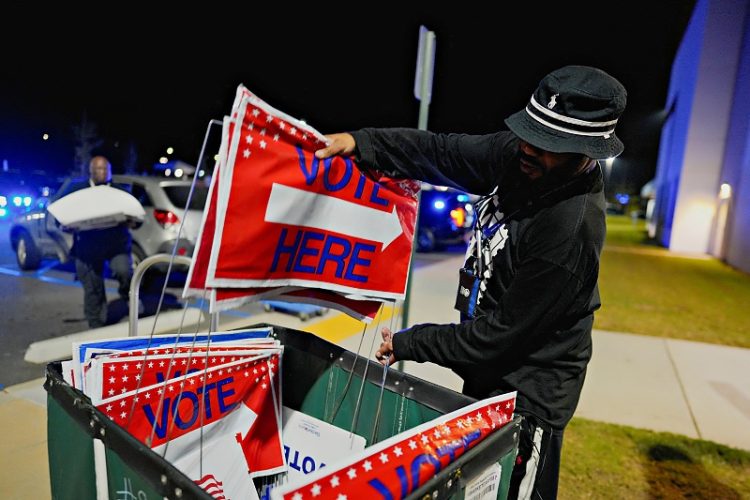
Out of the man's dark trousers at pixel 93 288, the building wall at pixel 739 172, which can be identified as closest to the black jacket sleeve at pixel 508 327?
the man's dark trousers at pixel 93 288

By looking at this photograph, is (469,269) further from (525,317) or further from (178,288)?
(178,288)

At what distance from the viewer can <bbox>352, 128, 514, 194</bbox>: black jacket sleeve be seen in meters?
2.07

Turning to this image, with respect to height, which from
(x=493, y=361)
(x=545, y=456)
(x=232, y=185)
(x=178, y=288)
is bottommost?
(x=178, y=288)

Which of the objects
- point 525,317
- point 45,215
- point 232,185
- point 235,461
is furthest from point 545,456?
point 45,215

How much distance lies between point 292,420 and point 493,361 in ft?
3.16

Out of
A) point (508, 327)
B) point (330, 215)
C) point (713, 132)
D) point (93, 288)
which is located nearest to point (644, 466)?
point (508, 327)

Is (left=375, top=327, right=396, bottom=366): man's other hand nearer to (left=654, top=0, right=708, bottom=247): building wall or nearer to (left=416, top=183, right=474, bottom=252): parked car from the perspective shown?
(left=416, top=183, right=474, bottom=252): parked car

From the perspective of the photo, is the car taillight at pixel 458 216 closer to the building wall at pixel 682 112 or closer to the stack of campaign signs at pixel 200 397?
the building wall at pixel 682 112

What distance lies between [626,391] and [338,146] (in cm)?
419

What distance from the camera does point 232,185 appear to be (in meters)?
1.49

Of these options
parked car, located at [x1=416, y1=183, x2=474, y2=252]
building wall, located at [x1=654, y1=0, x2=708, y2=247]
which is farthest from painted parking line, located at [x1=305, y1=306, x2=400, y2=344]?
building wall, located at [x1=654, y1=0, x2=708, y2=247]

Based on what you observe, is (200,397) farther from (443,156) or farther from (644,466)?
(644,466)

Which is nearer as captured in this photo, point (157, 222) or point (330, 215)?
point (330, 215)

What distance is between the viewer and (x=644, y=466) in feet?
11.4
